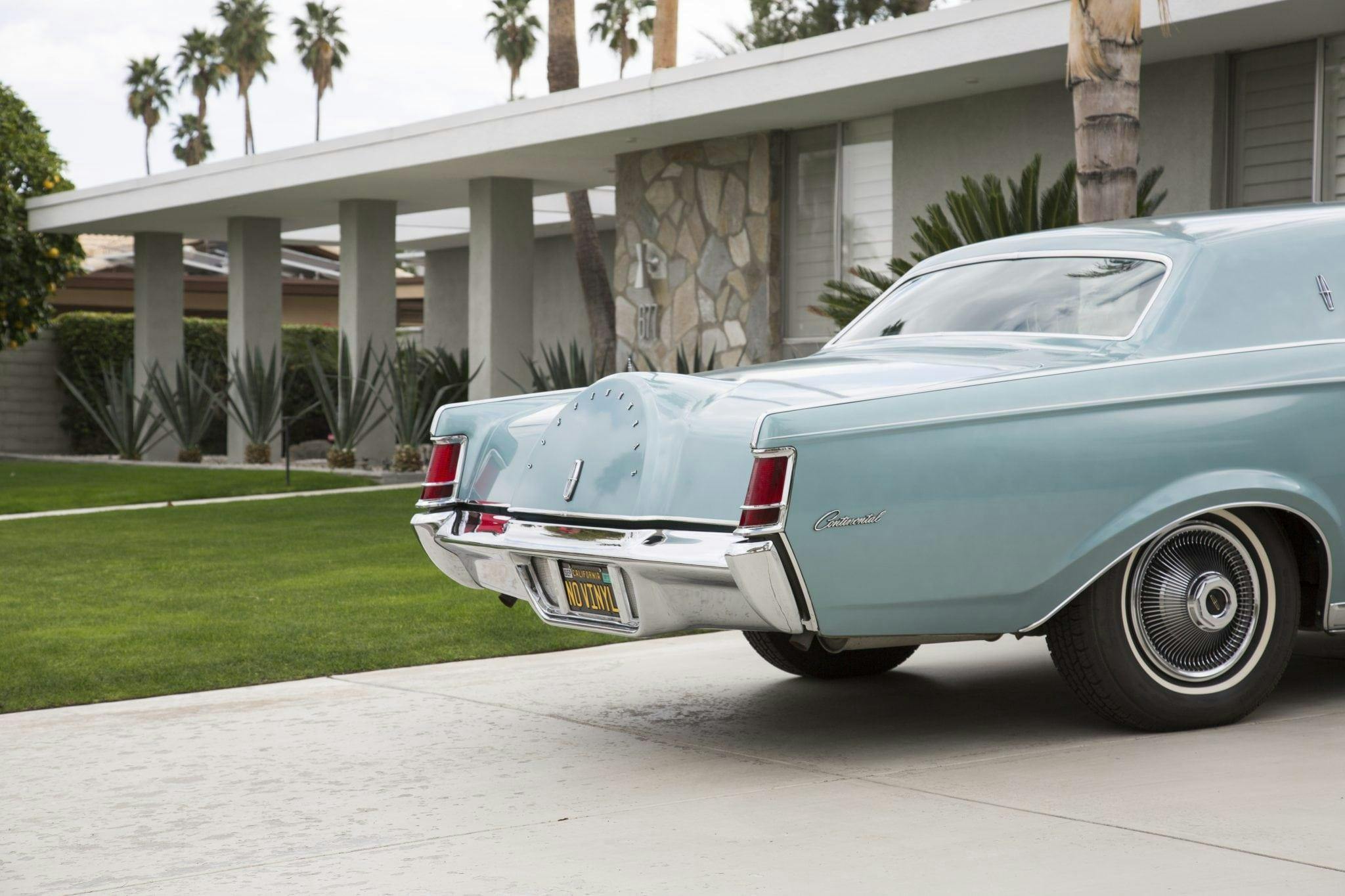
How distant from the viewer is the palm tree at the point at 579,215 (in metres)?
21.7

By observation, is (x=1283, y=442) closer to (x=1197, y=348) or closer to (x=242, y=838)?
(x=1197, y=348)

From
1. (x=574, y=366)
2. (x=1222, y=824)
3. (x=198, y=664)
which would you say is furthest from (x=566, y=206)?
(x=1222, y=824)

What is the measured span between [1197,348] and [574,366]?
1174 centimetres

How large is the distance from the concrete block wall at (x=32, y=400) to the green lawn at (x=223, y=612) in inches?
479

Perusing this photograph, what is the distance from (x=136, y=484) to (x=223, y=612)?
9.30m

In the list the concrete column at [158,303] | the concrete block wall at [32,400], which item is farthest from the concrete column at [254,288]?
the concrete block wall at [32,400]

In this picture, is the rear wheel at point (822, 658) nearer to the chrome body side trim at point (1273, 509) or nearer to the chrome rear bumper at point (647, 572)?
the chrome rear bumper at point (647, 572)

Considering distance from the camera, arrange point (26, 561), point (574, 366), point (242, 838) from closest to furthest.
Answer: point (242, 838) → point (26, 561) → point (574, 366)

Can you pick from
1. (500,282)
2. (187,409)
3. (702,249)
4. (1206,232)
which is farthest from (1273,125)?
(187,409)

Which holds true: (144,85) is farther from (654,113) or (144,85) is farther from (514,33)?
(654,113)

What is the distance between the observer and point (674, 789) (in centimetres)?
465

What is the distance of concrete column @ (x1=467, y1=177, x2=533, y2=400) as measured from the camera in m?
18.0

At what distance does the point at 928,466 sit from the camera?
4.54 m

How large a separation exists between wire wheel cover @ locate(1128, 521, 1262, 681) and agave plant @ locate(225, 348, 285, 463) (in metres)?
15.9
